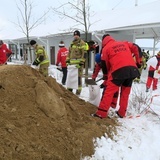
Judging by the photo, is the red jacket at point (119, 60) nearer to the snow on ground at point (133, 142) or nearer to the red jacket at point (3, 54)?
the snow on ground at point (133, 142)

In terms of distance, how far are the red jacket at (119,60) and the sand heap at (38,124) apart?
0.85 metres

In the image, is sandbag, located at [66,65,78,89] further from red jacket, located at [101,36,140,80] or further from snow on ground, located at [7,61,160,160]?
snow on ground, located at [7,61,160,160]

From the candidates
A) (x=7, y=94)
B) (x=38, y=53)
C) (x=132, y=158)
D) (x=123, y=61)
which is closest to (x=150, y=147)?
(x=132, y=158)

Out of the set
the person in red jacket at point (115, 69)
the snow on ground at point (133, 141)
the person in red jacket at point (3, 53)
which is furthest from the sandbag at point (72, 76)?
the person in red jacket at point (3, 53)

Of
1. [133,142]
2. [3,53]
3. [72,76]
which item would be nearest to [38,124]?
[133,142]

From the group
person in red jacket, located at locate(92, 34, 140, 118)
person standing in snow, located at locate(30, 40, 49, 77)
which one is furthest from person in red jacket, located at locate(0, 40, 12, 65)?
person in red jacket, located at locate(92, 34, 140, 118)

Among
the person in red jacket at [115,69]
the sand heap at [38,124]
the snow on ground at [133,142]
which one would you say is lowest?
the snow on ground at [133,142]

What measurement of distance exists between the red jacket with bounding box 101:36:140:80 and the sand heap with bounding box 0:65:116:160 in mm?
854

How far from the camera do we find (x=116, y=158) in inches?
102

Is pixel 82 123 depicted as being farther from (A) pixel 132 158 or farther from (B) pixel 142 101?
(B) pixel 142 101

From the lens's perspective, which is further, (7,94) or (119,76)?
(119,76)

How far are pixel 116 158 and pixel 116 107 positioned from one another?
1987 mm

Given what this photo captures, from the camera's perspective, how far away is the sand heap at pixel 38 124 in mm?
2318

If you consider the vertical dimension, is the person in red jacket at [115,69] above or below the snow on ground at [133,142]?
above
